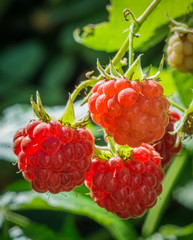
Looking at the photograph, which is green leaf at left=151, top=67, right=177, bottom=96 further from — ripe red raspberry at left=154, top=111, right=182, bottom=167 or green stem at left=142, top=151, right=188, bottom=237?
ripe red raspberry at left=154, top=111, right=182, bottom=167

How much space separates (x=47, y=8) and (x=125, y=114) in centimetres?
340

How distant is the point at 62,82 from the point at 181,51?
8.07 ft

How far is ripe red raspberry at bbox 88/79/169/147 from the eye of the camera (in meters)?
0.78

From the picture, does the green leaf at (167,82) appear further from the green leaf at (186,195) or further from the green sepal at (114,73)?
the green leaf at (186,195)

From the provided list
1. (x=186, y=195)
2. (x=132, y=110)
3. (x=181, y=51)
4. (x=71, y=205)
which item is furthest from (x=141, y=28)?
(x=186, y=195)

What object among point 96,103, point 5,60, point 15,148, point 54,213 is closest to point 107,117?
point 96,103

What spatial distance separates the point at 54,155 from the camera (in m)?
0.82

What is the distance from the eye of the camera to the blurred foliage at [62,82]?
1.27 metres

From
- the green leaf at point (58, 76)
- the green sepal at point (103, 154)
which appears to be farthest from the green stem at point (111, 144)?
the green leaf at point (58, 76)

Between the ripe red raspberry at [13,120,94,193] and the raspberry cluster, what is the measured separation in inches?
16.0

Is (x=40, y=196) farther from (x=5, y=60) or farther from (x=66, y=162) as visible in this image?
(x=5, y=60)

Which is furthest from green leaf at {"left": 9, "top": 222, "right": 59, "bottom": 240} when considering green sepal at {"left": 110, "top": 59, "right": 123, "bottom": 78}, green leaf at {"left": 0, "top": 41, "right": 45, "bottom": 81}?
green leaf at {"left": 0, "top": 41, "right": 45, "bottom": 81}

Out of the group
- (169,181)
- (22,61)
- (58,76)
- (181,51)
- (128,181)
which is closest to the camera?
(128,181)

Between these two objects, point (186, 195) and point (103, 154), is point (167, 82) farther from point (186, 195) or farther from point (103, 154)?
point (186, 195)
